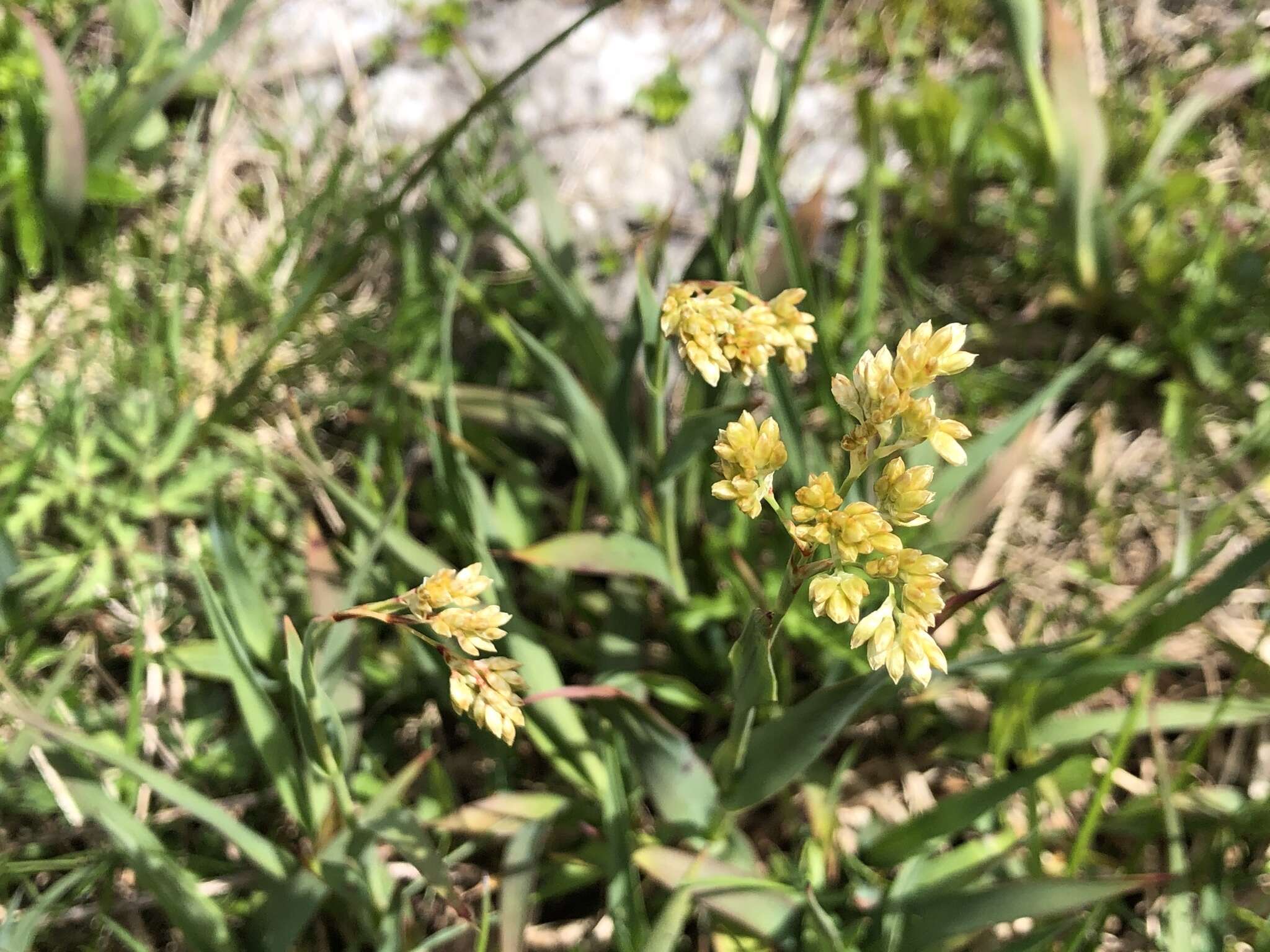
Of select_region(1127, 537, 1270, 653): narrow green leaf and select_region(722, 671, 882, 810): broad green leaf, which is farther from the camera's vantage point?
select_region(1127, 537, 1270, 653): narrow green leaf

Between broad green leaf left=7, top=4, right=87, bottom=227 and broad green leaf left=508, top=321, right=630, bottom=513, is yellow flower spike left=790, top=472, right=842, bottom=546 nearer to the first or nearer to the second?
broad green leaf left=508, top=321, right=630, bottom=513

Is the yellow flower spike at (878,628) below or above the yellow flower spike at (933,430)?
below

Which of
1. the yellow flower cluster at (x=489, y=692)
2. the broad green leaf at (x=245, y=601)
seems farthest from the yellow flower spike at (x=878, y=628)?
the broad green leaf at (x=245, y=601)

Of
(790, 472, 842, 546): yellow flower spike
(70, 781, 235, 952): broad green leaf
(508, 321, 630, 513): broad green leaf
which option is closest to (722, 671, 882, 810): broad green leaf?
(790, 472, 842, 546): yellow flower spike

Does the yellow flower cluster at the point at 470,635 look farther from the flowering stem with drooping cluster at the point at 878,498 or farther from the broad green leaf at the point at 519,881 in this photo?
the broad green leaf at the point at 519,881

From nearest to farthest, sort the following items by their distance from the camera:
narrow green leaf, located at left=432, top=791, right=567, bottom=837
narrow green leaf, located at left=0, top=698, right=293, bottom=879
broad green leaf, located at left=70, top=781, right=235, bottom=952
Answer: narrow green leaf, located at left=0, top=698, right=293, bottom=879
broad green leaf, located at left=70, top=781, right=235, bottom=952
narrow green leaf, located at left=432, top=791, right=567, bottom=837

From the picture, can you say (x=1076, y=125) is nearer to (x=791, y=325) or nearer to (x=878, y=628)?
(x=791, y=325)

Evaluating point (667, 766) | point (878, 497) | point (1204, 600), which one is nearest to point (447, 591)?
point (878, 497)

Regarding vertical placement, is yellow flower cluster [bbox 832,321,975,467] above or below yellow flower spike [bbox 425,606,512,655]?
above
